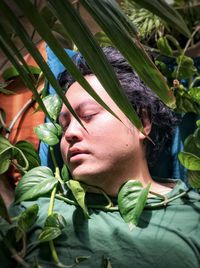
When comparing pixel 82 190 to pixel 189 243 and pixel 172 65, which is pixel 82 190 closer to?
pixel 189 243

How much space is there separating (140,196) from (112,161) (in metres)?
0.10

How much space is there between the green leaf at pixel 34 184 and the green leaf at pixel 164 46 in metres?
0.54

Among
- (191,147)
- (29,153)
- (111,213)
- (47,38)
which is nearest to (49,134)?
(29,153)

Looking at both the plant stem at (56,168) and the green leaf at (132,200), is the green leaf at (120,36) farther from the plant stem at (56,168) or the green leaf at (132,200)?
the plant stem at (56,168)

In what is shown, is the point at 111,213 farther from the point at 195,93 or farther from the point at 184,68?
the point at 184,68

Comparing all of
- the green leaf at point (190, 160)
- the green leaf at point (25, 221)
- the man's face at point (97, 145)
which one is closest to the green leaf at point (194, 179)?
the green leaf at point (190, 160)

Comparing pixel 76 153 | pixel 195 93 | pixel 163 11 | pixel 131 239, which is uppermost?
pixel 163 11

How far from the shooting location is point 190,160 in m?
1.00

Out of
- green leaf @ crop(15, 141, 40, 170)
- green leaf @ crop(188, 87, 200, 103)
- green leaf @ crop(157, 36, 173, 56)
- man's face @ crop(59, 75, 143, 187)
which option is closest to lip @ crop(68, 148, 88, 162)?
man's face @ crop(59, 75, 143, 187)

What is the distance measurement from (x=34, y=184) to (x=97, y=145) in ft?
0.66

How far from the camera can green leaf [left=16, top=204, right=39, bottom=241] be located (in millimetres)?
953

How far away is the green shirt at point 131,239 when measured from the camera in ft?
3.12

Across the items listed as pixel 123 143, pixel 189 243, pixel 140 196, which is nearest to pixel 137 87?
pixel 123 143

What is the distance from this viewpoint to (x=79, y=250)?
3.21 feet
